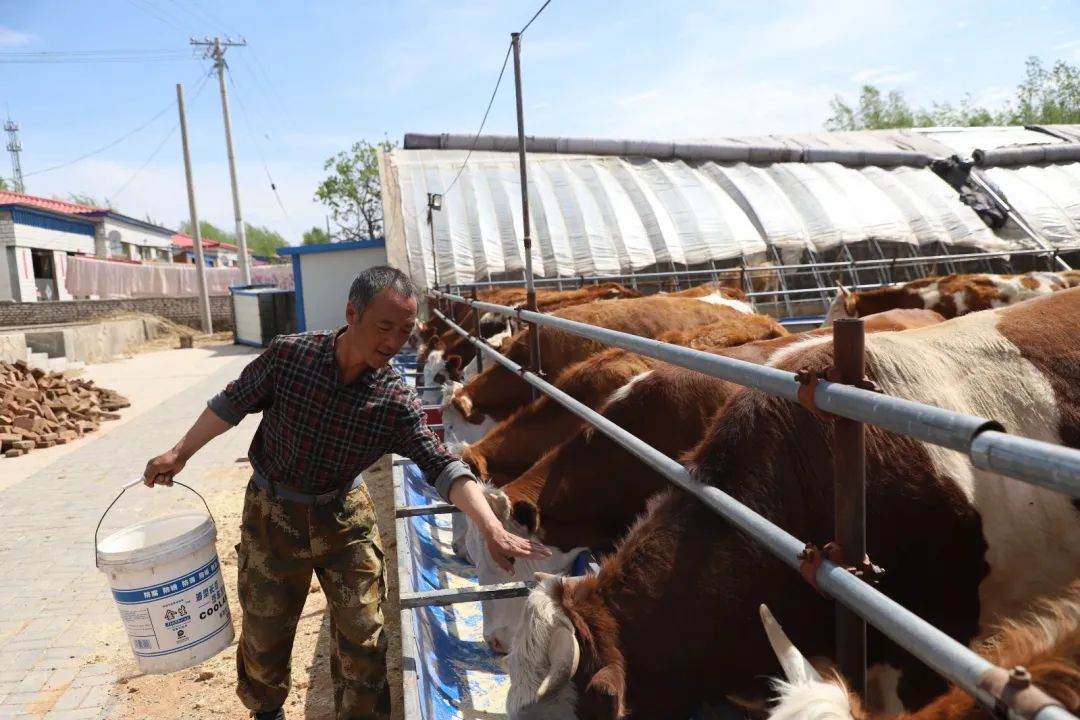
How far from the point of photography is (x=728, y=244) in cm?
1958

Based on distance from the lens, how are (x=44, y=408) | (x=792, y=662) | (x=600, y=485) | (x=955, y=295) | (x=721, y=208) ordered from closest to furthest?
(x=792, y=662) → (x=600, y=485) → (x=955, y=295) → (x=44, y=408) → (x=721, y=208)

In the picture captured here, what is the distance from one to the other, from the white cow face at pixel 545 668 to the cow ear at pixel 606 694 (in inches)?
2.1

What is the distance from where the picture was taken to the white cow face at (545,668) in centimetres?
202

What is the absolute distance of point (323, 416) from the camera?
9.48ft

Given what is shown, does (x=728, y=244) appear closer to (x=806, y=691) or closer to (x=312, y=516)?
(x=312, y=516)

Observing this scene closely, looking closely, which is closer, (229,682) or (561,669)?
(561,669)

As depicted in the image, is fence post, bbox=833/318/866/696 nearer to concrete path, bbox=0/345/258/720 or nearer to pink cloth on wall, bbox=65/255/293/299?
concrete path, bbox=0/345/258/720

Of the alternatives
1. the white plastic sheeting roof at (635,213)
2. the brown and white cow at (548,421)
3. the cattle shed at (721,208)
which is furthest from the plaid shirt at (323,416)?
the white plastic sheeting roof at (635,213)

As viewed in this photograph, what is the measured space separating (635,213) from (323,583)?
60.3 feet

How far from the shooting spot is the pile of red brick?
10648 mm

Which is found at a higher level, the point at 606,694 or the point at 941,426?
the point at 941,426

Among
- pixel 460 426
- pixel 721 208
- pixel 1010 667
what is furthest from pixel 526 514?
pixel 721 208

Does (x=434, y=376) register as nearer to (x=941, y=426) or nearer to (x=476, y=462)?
(x=476, y=462)

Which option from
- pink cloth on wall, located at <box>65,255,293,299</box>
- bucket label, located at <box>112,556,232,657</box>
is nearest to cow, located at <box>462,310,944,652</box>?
bucket label, located at <box>112,556,232,657</box>
